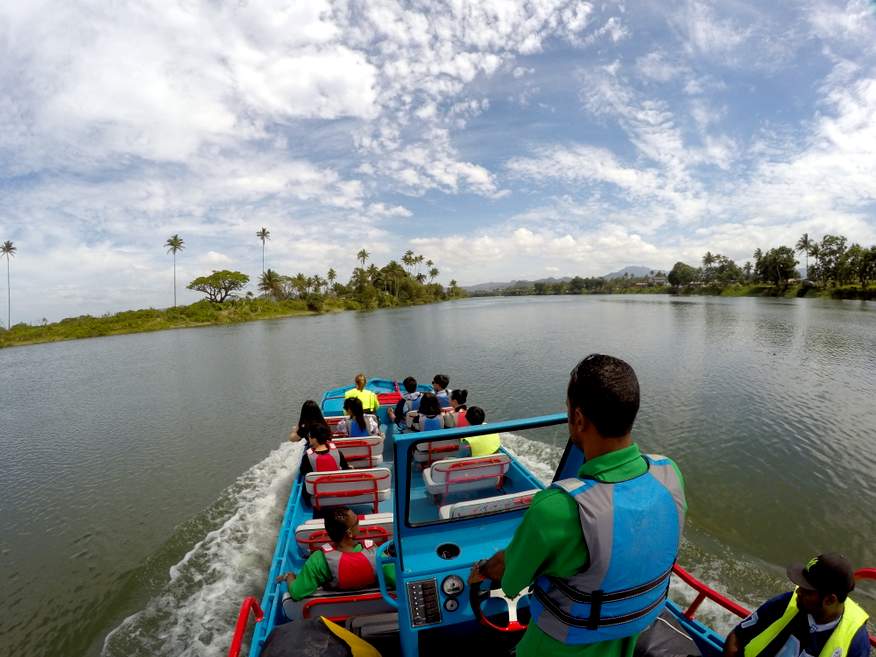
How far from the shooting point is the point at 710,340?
2783cm

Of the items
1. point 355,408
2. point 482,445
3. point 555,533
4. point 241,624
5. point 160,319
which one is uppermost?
point 160,319

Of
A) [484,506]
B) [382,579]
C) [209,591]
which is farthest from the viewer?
[209,591]

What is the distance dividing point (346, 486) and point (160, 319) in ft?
234

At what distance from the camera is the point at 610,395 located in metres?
1.67

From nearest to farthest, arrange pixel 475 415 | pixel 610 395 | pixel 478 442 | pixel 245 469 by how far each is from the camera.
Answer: pixel 610 395, pixel 478 442, pixel 475 415, pixel 245 469

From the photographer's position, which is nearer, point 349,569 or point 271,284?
point 349,569

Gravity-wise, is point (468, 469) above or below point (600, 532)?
below

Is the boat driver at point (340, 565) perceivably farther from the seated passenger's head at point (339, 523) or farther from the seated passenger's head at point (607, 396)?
the seated passenger's head at point (607, 396)

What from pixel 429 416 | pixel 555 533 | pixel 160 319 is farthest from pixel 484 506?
pixel 160 319

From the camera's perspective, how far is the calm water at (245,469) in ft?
21.7

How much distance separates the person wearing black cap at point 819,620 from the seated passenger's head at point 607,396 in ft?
6.30

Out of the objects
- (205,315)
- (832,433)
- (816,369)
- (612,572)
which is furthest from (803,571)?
(205,315)

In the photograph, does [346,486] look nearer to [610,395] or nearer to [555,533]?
[555,533]

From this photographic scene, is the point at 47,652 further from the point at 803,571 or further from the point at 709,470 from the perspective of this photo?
the point at 709,470
